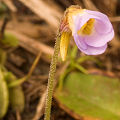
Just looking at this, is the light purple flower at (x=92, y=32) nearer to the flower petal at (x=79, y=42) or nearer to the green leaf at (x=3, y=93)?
the flower petal at (x=79, y=42)

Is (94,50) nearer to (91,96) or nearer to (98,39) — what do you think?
(98,39)

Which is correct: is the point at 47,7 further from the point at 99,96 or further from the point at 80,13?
the point at 80,13

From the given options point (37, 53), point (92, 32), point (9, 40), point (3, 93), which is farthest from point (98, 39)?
point (37, 53)

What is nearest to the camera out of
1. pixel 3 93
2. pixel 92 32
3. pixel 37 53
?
pixel 92 32

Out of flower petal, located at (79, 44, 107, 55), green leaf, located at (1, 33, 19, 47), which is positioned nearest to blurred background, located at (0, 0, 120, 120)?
green leaf, located at (1, 33, 19, 47)

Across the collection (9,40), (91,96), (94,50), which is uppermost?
(94,50)

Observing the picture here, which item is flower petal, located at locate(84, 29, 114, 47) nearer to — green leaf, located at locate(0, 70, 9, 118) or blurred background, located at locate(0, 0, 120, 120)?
blurred background, located at locate(0, 0, 120, 120)
